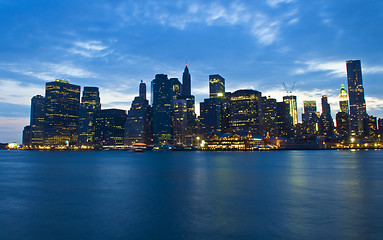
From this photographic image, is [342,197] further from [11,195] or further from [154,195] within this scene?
[11,195]

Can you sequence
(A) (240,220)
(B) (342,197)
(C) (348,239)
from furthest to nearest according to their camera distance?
(B) (342,197), (A) (240,220), (C) (348,239)

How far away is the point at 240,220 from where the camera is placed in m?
22.6

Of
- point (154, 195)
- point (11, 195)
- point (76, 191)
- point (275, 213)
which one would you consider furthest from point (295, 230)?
point (11, 195)

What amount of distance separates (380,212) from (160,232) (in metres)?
20.1

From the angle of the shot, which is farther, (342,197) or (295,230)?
(342,197)

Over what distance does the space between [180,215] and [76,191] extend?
2089 cm

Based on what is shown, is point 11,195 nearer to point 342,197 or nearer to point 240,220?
point 240,220

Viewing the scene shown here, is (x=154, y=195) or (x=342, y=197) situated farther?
(x=154, y=195)

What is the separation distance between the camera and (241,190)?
38406 millimetres

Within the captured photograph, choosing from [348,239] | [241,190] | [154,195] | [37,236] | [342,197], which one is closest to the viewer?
[348,239]

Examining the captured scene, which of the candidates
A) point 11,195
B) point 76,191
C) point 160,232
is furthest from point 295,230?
point 11,195

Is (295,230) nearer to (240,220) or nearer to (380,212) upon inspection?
(240,220)

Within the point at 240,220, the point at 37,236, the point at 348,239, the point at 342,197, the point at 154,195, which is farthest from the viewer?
the point at 154,195

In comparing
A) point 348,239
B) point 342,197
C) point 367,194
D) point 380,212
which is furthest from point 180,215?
point 367,194
